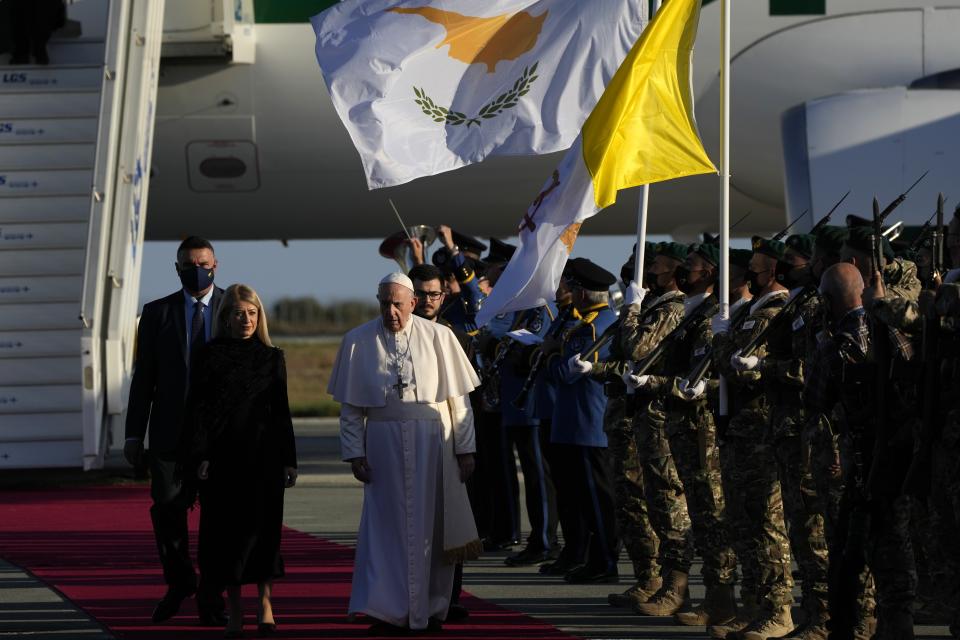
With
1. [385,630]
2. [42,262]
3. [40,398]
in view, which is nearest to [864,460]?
[385,630]

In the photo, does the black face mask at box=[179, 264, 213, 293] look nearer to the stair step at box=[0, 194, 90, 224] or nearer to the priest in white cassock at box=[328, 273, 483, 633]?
the priest in white cassock at box=[328, 273, 483, 633]

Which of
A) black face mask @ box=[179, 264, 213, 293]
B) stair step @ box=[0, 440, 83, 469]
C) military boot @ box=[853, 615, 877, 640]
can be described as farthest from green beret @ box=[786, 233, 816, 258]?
stair step @ box=[0, 440, 83, 469]

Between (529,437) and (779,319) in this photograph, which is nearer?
(779,319)

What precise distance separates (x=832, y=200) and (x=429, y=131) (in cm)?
515

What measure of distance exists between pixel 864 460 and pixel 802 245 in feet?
5.46

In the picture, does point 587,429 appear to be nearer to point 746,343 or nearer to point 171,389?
point 746,343

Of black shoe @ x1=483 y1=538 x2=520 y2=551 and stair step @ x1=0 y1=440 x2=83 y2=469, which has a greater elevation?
stair step @ x1=0 y1=440 x2=83 y2=469

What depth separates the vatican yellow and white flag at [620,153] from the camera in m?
7.73

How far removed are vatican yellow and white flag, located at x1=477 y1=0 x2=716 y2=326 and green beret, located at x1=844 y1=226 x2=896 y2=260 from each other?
1.40 meters

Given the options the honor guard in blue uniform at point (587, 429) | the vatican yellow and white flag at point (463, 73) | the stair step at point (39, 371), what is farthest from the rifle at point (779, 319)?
the stair step at point (39, 371)

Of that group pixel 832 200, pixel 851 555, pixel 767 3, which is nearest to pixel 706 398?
pixel 851 555

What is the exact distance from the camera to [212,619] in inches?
298

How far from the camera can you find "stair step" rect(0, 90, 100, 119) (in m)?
14.4

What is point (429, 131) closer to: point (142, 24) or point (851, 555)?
point (851, 555)
